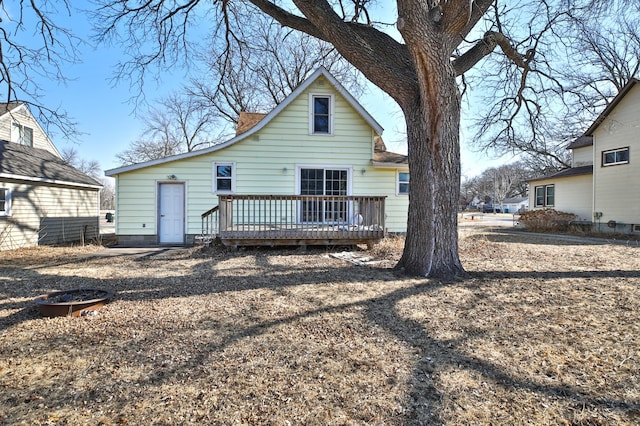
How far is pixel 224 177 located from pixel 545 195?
20.2 m

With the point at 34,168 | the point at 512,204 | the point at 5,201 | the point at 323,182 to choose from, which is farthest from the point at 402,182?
the point at 512,204

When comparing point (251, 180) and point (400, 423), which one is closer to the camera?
point (400, 423)

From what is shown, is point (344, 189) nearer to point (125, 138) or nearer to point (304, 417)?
point (304, 417)

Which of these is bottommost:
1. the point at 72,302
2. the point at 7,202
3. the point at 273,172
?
the point at 72,302

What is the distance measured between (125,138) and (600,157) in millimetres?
40503

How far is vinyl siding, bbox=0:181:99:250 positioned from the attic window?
10.2 m

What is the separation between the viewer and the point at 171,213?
1155 centimetres

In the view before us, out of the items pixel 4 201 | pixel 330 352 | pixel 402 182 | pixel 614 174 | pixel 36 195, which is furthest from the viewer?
pixel 614 174

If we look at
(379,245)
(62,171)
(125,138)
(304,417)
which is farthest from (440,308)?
(125,138)

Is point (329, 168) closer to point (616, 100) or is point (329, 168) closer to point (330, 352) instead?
point (330, 352)

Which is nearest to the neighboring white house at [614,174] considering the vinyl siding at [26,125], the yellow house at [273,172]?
the yellow house at [273,172]

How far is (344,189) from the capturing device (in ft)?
39.2

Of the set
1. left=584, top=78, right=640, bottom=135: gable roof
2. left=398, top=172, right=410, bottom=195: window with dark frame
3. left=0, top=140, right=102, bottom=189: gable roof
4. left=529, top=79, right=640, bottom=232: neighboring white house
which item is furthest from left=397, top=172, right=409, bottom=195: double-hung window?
left=0, top=140, right=102, bottom=189: gable roof

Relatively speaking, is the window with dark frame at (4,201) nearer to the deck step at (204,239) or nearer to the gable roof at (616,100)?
the deck step at (204,239)
